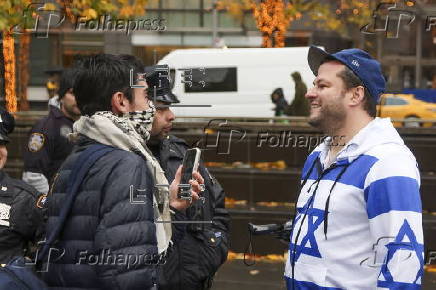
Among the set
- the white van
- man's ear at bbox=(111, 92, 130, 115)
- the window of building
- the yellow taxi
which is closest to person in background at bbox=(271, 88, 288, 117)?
the white van

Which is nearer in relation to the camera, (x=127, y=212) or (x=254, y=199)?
(x=127, y=212)

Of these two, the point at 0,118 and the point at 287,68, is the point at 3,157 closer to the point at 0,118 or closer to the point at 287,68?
the point at 0,118

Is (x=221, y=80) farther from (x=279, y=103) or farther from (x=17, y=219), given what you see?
(x=17, y=219)

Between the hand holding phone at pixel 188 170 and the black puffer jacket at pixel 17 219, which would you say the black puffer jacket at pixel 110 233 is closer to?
the hand holding phone at pixel 188 170

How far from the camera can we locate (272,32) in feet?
34.6

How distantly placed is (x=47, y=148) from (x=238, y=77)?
11.9 meters

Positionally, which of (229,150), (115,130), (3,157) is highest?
(115,130)

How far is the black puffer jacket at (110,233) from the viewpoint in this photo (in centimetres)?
298

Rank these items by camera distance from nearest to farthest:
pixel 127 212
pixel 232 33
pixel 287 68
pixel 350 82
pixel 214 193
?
1. pixel 127 212
2. pixel 350 82
3. pixel 214 193
4. pixel 287 68
5. pixel 232 33

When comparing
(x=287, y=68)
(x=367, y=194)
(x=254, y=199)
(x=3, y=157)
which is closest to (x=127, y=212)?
(x=367, y=194)

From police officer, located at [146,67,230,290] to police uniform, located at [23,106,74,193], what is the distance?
2.60m

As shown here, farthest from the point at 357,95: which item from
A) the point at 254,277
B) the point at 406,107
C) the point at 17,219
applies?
the point at 406,107

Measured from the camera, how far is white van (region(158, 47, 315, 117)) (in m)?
16.9

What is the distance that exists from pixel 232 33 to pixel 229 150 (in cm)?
1941
